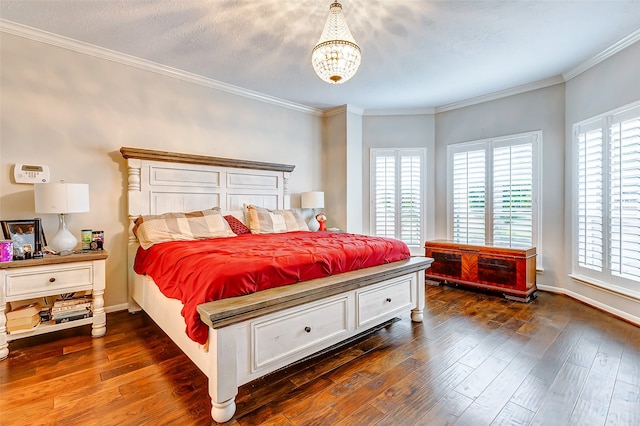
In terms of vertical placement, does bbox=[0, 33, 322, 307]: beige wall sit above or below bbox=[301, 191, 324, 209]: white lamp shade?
above

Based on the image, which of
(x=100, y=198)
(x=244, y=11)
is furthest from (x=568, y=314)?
(x=100, y=198)

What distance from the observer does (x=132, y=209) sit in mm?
3066

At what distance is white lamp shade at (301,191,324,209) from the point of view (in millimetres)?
4477

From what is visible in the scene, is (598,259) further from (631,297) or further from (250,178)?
(250,178)

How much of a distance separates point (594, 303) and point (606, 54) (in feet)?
8.47

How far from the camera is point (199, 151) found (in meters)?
3.66

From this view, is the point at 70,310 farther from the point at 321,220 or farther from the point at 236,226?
the point at 321,220

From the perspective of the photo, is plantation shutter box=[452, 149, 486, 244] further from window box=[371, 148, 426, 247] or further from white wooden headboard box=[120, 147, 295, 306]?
white wooden headboard box=[120, 147, 295, 306]

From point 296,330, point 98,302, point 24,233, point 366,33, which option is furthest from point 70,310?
point 366,33

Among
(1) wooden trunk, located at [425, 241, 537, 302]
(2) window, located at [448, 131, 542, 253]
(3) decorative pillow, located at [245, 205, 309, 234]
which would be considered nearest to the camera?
(1) wooden trunk, located at [425, 241, 537, 302]

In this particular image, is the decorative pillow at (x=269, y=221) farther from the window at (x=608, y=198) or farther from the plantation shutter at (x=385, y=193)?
the window at (x=608, y=198)

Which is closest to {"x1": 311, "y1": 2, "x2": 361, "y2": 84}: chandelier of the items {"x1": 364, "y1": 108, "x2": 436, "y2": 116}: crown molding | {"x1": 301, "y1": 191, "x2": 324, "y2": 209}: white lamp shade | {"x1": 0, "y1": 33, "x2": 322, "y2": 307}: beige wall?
{"x1": 0, "y1": 33, "x2": 322, "y2": 307}: beige wall

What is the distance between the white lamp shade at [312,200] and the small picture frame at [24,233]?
9.69 feet

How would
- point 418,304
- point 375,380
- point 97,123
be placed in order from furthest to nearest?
point 97,123 → point 418,304 → point 375,380
